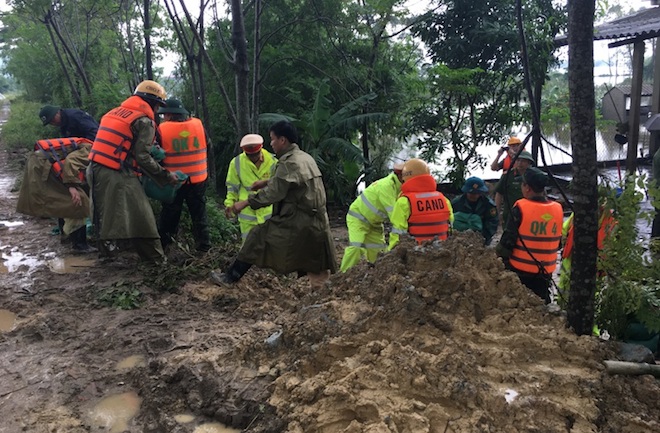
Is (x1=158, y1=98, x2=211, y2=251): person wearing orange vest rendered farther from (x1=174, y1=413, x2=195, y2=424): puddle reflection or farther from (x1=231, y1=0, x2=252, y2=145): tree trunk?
(x1=174, y1=413, x2=195, y2=424): puddle reflection

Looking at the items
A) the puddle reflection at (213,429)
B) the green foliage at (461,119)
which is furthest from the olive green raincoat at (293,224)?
the green foliage at (461,119)

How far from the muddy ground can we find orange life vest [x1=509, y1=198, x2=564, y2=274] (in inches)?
20.2

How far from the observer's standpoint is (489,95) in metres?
11.3

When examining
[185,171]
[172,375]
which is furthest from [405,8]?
[172,375]

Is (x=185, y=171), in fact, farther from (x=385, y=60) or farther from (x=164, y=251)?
(x=385, y=60)

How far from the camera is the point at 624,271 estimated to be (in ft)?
11.6

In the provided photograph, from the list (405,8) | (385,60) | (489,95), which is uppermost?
(405,8)

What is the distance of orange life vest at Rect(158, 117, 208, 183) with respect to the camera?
6.00 meters

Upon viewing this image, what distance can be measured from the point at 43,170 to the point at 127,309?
256 cm

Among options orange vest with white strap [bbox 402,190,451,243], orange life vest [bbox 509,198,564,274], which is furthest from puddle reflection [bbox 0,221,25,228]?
orange life vest [bbox 509,198,564,274]

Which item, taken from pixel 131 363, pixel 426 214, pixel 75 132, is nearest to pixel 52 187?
pixel 75 132

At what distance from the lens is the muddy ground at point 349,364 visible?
2.75m

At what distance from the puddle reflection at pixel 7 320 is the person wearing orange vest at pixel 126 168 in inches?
43.3

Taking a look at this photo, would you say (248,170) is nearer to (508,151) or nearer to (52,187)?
(52,187)
